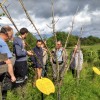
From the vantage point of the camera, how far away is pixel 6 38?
21.1ft

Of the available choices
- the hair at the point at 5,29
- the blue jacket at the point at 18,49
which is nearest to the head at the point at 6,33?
the hair at the point at 5,29

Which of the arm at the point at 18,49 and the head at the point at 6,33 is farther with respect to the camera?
the arm at the point at 18,49

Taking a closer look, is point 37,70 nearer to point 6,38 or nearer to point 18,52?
point 18,52

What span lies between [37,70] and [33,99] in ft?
6.78

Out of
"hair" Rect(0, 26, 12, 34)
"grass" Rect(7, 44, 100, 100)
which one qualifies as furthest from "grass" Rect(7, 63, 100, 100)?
"hair" Rect(0, 26, 12, 34)

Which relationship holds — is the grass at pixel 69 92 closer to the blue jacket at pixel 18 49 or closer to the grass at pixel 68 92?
the grass at pixel 68 92

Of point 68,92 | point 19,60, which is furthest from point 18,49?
point 68,92

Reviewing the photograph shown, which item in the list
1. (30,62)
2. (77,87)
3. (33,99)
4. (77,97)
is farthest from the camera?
(30,62)

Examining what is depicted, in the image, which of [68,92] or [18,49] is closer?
[18,49]

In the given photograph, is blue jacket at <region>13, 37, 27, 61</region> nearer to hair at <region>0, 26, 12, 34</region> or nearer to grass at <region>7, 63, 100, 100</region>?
grass at <region>7, 63, 100, 100</region>

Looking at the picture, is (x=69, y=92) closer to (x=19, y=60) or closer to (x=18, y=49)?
(x=19, y=60)

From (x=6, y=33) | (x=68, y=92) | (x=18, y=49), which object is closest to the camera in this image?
(x=6, y=33)

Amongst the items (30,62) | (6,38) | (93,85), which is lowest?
(93,85)

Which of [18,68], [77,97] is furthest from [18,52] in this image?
[77,97]
